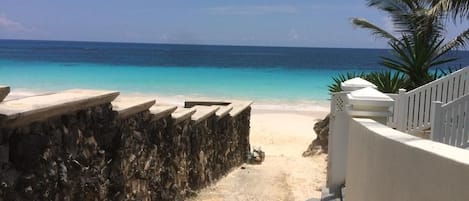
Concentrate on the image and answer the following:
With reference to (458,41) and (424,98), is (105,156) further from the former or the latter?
(458,41)

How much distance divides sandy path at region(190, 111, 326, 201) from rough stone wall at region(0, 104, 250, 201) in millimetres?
573

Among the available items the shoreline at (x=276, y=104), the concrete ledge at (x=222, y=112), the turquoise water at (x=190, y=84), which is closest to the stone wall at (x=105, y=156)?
the concrete ledge at (x=222, y=112)

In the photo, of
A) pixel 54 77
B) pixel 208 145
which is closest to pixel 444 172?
pixel 208 145

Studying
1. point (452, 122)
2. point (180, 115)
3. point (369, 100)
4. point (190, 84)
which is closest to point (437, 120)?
point (452, 122)

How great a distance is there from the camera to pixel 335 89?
13.9 m

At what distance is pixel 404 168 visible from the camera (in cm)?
327

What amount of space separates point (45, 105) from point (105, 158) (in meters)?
1.55

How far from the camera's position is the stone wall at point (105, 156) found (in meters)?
3.94

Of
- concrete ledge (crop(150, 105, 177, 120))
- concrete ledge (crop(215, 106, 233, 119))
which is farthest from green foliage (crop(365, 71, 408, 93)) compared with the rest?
concrete ledge (crop(150, 105, 177, 120))

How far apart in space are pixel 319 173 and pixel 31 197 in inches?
327

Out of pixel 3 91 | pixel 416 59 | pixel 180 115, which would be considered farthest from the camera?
pixel 416 59

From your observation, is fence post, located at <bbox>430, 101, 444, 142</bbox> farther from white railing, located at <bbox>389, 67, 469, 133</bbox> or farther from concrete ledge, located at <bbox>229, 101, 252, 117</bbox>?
concrete ledge, located at <bbox>229, 101, 252, 117</bbox>

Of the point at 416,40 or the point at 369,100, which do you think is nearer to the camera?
the point at 369,100

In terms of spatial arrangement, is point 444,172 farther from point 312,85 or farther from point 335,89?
point 312,85
